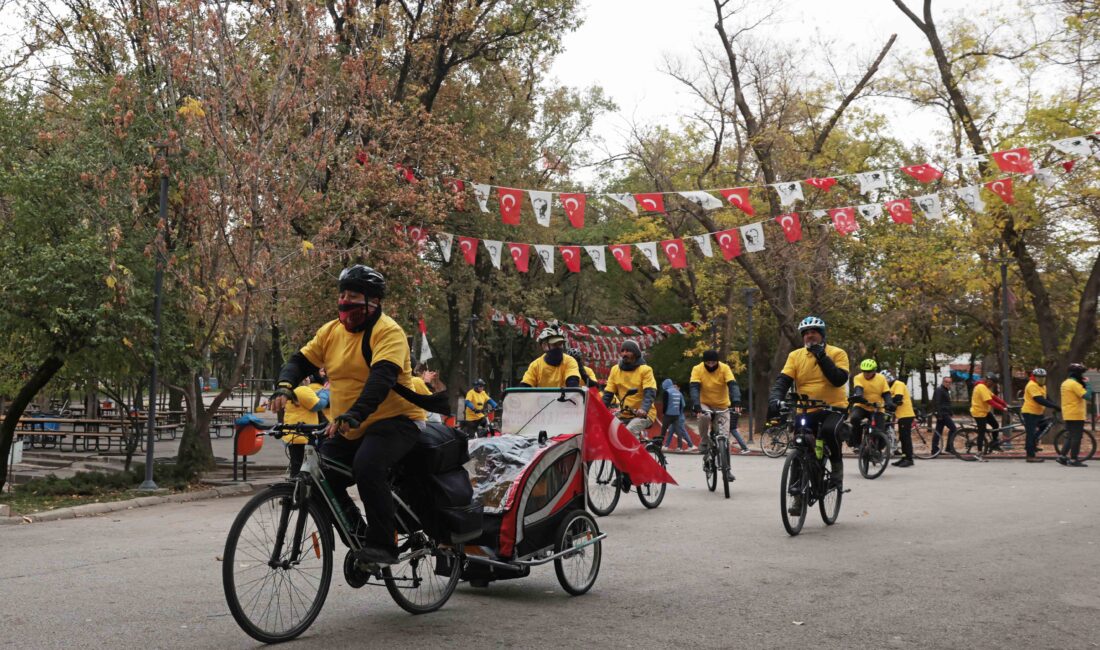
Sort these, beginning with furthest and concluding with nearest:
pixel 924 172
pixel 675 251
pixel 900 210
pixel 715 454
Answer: pixel 675 251, pixel 900 210, pixel 924 172, pixel 715 454

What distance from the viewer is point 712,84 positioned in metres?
33.2

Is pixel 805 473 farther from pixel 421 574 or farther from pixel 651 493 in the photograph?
pixel 421 574

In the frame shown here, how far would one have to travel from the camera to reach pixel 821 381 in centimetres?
997

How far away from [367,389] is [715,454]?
8696 mm

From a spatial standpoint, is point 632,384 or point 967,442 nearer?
point 632,384

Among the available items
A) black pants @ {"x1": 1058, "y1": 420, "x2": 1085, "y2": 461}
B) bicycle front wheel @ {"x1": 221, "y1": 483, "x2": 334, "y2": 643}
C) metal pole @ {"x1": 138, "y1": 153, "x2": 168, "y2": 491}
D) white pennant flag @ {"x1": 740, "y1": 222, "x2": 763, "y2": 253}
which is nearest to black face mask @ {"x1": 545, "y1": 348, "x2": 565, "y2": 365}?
bicycle front wheel @ {"x1": 221, "y1": 483, "x2": 334, "y2": 643}

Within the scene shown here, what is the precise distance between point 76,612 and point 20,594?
91 cm

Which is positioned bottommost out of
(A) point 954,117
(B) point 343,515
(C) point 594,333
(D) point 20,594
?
(D) point 20,594

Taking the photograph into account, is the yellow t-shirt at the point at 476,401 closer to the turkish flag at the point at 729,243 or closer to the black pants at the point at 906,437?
the black pants at the point at 906,437

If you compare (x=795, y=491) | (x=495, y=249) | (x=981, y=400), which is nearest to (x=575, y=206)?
(x=495, y=249)

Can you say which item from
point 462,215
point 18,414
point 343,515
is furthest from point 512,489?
point 462,215

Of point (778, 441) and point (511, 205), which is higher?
point (511, 205)

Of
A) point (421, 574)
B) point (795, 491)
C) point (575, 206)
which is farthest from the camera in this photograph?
point (575, 206)

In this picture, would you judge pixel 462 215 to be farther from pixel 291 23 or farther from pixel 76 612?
pixel 76 612
